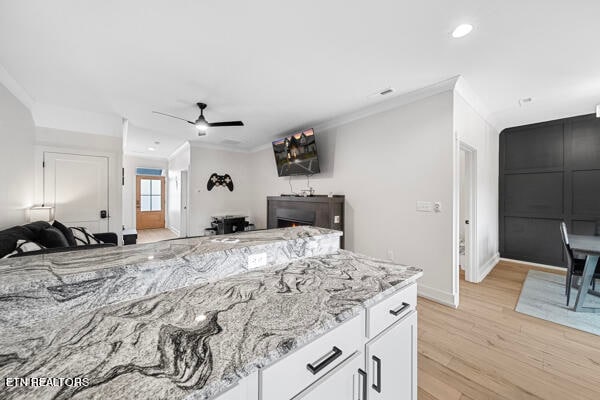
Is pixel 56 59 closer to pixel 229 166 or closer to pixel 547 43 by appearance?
pixel 229 166

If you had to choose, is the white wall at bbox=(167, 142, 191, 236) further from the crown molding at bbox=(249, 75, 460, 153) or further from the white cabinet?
the white cabinet

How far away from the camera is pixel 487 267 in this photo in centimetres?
377

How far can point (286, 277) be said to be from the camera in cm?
122

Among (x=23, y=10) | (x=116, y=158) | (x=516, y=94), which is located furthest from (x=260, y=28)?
(x=116, y=158)

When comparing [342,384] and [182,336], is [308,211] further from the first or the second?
[182,336]

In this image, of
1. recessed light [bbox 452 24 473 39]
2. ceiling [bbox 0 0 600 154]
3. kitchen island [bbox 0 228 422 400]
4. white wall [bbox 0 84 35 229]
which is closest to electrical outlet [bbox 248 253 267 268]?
kitchen island [bbox 0 228 422 400]

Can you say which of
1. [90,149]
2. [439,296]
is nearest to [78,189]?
[90,149]

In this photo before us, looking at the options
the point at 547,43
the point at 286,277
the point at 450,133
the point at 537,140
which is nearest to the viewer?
the point at 286,277

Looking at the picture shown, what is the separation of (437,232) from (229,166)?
488cm

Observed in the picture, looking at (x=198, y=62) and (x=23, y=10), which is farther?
(x=198, y=62)

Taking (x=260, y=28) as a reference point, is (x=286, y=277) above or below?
below

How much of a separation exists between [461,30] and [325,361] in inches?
95.4

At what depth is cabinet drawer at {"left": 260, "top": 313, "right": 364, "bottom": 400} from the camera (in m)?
0.68

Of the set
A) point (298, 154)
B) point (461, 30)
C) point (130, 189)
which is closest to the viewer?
point (461, 30)
